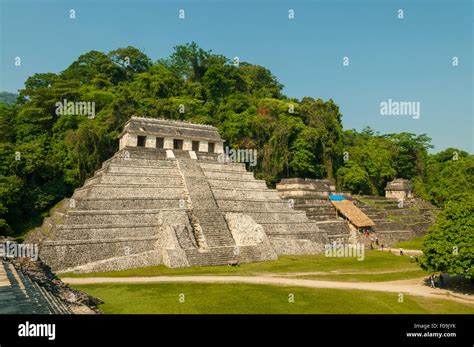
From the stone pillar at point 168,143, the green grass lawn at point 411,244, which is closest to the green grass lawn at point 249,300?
the stone pillar at point 168,143

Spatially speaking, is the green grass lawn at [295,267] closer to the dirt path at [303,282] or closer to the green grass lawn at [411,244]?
the dirt path at [303,282]

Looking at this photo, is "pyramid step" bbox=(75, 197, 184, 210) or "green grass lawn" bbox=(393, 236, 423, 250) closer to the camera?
"pyramid step" bbox=(75, 197, 184, 210)

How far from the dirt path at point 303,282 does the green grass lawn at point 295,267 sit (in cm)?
140

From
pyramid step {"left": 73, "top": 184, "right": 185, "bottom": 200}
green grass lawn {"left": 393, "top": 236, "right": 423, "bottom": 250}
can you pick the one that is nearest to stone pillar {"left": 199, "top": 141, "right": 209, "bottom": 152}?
pyramid step {"left": 73, "top": 184, "right": 185, "bottom": 200}

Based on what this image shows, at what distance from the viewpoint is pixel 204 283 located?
20109 millimetres

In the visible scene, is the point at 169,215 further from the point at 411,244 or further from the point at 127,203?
the point at 411,244

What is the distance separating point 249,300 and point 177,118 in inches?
1515

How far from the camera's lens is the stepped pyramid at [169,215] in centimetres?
2469

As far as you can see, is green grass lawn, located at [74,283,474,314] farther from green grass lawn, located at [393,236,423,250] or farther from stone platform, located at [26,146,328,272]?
green grass lawn, located at [393,236,423,250]

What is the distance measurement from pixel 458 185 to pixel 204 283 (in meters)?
54.7

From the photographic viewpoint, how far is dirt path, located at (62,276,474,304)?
19109mm

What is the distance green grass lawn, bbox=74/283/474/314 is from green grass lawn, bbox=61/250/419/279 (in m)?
3.68
